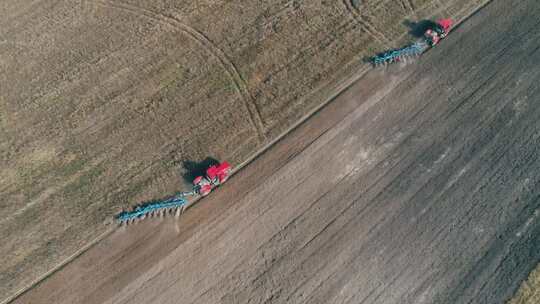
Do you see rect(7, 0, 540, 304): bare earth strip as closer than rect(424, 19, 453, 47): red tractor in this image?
Yes

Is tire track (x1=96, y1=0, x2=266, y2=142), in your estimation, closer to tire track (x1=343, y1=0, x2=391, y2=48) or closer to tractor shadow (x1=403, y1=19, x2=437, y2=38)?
tire track (x1=343, y1=0, x2=391, y2=48)

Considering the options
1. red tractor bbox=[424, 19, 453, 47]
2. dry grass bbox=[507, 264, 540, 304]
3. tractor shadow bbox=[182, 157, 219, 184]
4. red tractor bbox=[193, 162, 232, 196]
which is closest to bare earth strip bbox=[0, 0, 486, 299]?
tractor shadow bbox=[182, 157, 219, 184]

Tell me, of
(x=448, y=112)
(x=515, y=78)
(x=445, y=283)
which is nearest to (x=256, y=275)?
(x=445, y=283)

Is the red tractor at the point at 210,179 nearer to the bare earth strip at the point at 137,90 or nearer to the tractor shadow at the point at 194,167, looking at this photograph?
the tractor shadow at the point at 194,167

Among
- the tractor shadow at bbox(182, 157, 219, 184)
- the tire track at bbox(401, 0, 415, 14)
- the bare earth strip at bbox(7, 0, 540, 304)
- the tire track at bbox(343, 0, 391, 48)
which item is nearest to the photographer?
the bare earth strip at bbox(7, 0, 540, 304)

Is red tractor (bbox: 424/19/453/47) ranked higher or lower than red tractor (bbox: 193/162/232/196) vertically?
lower

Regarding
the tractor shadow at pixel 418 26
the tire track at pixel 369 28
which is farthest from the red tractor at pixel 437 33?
the tire track at pixel 369 28
